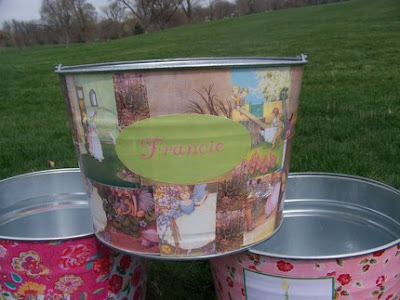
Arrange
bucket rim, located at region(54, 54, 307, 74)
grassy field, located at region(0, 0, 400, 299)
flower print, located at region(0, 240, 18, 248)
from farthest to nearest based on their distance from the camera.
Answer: grassy field, located at region(0, 0, 400, 299) < flower print, located at region(0, 240, 18, 248) < bucket rim, located at region(54, 54, 307, 74)

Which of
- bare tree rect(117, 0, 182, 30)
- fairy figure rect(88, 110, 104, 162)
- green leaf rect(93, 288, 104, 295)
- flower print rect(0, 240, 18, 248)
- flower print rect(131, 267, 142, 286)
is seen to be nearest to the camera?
fairy figure rect(88, 110, 104, 162)

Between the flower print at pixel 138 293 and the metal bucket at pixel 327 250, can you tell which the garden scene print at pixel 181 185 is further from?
the flower print at pixel 138 293

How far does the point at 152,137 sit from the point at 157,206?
0.51ft

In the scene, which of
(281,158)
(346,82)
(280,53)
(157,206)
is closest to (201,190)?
(157,206)

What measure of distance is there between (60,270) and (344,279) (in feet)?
2.22

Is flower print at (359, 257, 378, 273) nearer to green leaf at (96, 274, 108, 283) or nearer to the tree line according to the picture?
green leaf at (96, 274, 108, 283)

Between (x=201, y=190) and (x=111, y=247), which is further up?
(x=201, y=190)

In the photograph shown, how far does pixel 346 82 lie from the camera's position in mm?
5168

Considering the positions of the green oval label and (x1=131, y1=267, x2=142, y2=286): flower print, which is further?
(x1=131, y1=267, x2=142, y2=286): flower print

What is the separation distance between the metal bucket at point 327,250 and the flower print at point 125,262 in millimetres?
232

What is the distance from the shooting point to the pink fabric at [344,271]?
1086mm

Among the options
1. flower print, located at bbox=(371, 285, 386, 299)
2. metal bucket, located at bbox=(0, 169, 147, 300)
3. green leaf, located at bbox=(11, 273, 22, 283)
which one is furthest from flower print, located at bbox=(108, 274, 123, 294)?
flower print, located at bbox=(371, 285, 386, 299)

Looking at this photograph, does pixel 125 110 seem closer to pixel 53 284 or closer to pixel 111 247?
pixel 111 247

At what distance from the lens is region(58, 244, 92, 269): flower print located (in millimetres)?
1201
